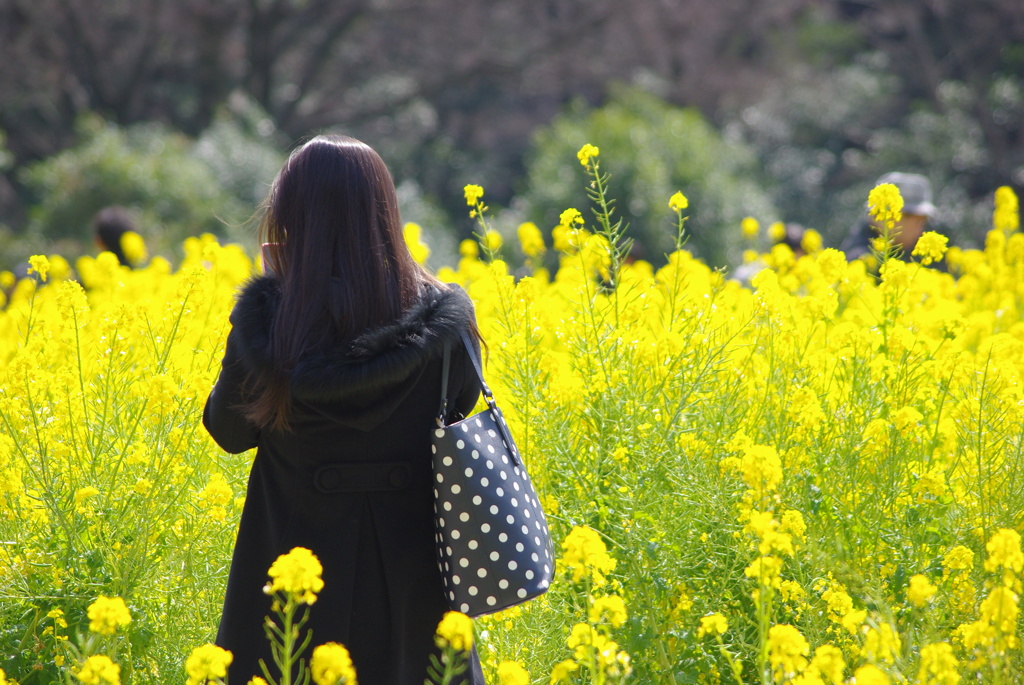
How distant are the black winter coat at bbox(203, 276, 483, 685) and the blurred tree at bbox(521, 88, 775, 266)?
8.73m

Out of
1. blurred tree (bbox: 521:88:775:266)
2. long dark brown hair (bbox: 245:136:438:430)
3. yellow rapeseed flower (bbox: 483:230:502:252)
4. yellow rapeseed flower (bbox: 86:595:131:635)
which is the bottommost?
yellow rapeseed flower (bbox: 86:595:131:635)

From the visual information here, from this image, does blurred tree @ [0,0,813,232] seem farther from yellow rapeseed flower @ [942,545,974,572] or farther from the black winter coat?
the black winter coat

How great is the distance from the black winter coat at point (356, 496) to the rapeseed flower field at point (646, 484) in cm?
13

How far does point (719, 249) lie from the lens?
38.0 ft

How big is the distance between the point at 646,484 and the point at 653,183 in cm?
875

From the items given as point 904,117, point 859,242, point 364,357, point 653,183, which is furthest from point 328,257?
point 904,117

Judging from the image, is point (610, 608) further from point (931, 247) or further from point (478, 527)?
point (931, 247)

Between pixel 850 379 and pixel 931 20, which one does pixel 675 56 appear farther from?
pixel 850 379

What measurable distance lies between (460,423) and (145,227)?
382 inches

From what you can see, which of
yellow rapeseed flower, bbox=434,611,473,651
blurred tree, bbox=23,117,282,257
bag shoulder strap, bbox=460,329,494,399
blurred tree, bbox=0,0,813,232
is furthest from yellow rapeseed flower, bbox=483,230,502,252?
blurred tree, bbox=0,0,813,232

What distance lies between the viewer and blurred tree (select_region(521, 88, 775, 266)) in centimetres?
1137

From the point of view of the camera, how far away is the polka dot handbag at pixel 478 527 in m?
2.20

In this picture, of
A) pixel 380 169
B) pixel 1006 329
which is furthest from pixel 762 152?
pixel 380 169

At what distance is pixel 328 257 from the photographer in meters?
2.21
